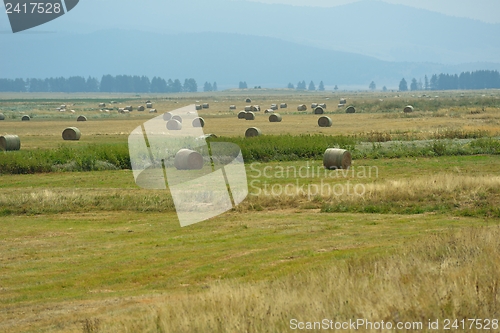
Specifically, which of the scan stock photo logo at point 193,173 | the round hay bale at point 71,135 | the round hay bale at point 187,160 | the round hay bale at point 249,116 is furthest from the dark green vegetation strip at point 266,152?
the round hay bale at point 249,116

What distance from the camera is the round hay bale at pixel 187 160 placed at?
3306 cm

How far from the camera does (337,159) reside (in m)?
31.7

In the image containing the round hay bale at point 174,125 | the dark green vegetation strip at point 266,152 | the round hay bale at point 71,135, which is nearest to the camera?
the dark green vegetation strip at point 266,152

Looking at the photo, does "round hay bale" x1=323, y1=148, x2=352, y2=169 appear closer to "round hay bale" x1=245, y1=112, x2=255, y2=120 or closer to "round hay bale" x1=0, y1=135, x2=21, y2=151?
"round hay bale" x1=0, y1=135, x2=21, y2=151

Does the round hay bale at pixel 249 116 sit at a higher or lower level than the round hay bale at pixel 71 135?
lower

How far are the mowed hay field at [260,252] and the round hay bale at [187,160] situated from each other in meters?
2.45

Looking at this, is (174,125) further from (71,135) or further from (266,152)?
(266,152)

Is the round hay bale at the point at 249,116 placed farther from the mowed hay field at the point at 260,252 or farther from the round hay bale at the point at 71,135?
the mowed hay field at the point at 260,252

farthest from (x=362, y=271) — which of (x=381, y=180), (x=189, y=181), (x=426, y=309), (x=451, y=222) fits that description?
(x=189, y=181)

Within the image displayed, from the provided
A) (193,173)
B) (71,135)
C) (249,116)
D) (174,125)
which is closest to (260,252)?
(193,173)

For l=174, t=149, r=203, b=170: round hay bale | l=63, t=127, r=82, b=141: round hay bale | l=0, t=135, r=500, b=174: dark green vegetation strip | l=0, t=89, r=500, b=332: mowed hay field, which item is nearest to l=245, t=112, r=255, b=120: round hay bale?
l=63, t=127, r=82, b=141: round hay bale

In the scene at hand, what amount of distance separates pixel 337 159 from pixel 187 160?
22.6 feet

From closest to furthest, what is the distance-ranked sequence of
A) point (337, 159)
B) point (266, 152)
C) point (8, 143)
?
point (337, 159) < point (266, 152) < point (8, 143)

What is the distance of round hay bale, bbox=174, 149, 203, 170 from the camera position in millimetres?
33062
